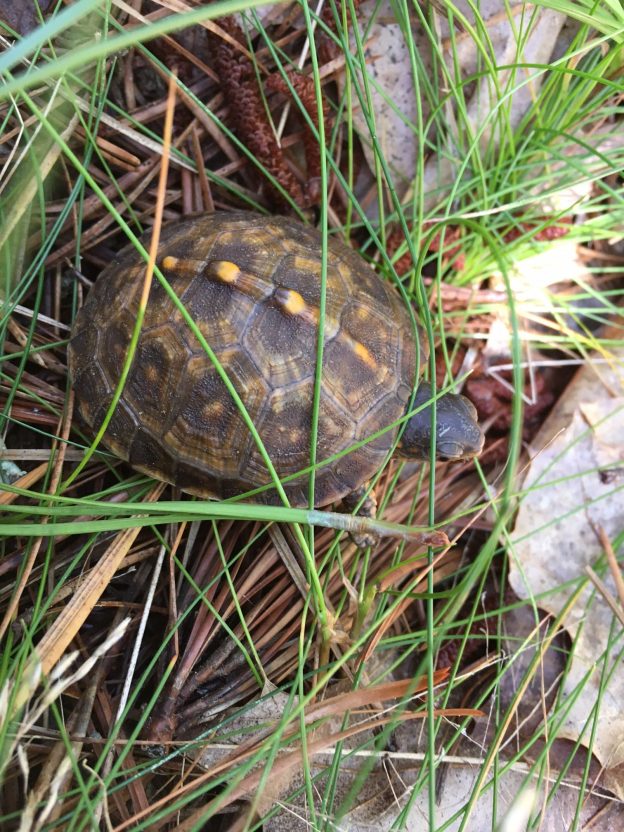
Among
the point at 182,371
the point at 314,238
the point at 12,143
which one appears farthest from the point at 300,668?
the point at 12,143

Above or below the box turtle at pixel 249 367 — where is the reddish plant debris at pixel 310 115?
above

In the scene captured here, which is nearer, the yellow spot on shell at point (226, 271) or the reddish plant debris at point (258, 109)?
the yellow spot on shell at point (226, 271)

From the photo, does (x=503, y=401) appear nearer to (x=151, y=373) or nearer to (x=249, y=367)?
(x=249, y=367)

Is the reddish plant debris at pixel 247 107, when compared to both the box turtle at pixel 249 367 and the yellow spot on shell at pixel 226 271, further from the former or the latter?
the yellow spot on shell at pixel 226 271

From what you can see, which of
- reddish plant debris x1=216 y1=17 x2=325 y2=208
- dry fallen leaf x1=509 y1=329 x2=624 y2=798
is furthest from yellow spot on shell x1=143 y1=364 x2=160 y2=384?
dry fallen leaf x1=509 y1=329 x2=624 y2=798

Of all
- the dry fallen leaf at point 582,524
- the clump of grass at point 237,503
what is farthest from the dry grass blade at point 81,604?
the dry fallen leaf at point 582,524
